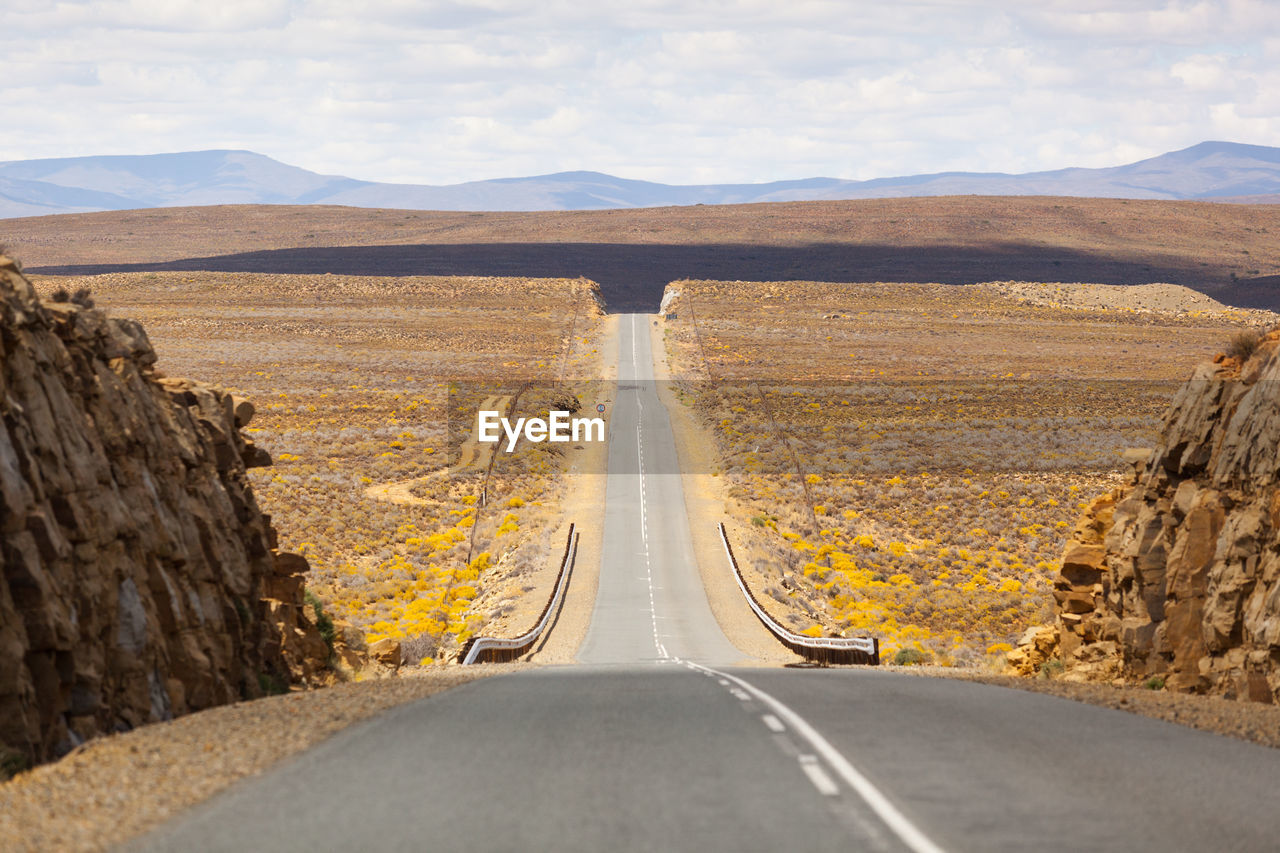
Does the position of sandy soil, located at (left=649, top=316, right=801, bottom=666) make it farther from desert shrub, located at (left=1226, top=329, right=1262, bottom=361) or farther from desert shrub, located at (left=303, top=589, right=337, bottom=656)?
desert shrub, located at (left=1226, top=329, right=1262, bottom=361)

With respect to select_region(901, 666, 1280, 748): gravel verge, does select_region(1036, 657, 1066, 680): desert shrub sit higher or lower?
lower

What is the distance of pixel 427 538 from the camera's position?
49.0 m

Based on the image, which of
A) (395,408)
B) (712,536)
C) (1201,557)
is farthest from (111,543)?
(395,408)

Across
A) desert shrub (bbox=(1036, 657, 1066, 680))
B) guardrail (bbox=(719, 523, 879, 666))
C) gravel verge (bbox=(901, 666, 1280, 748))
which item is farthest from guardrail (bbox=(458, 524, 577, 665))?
gravel verge (bbox=(901, 666, 1280, 748))

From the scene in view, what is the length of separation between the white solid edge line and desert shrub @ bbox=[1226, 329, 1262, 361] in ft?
40.2

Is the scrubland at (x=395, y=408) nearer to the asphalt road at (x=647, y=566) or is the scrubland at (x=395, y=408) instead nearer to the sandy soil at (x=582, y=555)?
the sandy soil at (x=582, y=555)

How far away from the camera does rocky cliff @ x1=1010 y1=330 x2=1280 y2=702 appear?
1636 centimetres

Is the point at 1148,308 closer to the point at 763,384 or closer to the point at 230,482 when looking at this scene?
the point at 763,384

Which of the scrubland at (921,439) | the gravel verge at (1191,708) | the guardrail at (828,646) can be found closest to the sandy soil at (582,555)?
the guardrail at (828,646)

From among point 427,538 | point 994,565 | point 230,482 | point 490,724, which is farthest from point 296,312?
point 490,724

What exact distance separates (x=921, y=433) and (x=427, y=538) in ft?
110

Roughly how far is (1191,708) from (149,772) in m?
10.3

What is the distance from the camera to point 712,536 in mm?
50875

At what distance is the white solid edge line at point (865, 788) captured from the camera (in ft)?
22.2
